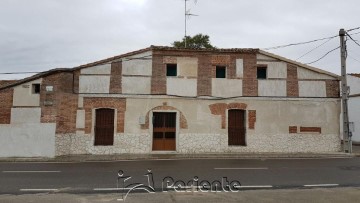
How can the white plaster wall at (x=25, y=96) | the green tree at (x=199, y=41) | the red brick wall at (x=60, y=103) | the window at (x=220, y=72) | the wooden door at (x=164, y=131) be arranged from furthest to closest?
the green tree at (x=199, y=41), the window at (x=220, y=72), the wooden door at (x=164, y=131), the white plaster wall at (x=25, y=96), the red brick wall at (x=60, y=103)

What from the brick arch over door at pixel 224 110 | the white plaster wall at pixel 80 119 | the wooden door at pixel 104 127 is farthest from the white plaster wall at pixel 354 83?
the white plaster wall at pixel 80 119

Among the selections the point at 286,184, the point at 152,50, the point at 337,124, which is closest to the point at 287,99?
the point at 337,124

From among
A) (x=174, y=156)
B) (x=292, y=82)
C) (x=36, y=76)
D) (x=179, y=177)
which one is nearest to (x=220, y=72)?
(x=292, y=82)

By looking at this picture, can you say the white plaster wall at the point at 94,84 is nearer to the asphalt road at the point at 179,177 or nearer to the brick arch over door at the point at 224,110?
the brick arch over door at the point at 224,110

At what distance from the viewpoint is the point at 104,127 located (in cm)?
1969

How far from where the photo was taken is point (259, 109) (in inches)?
803

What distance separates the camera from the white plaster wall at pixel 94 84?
774 inches

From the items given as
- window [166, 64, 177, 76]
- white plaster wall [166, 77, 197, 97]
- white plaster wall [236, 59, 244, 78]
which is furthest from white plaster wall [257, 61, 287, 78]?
window [166, 64, 177, 76]

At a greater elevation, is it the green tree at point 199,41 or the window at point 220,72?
the green tree at point 199,41

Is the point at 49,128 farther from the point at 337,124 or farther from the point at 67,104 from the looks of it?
the point at 337,124

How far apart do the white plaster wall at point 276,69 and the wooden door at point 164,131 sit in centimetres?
625

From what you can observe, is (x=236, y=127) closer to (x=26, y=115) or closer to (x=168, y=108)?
(x=168, y=108)

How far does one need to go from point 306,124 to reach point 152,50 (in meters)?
10.1

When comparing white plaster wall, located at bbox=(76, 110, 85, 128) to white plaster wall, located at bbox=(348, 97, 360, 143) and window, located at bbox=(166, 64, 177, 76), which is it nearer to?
window, located at bbox=(166, 64, 177, 76)
